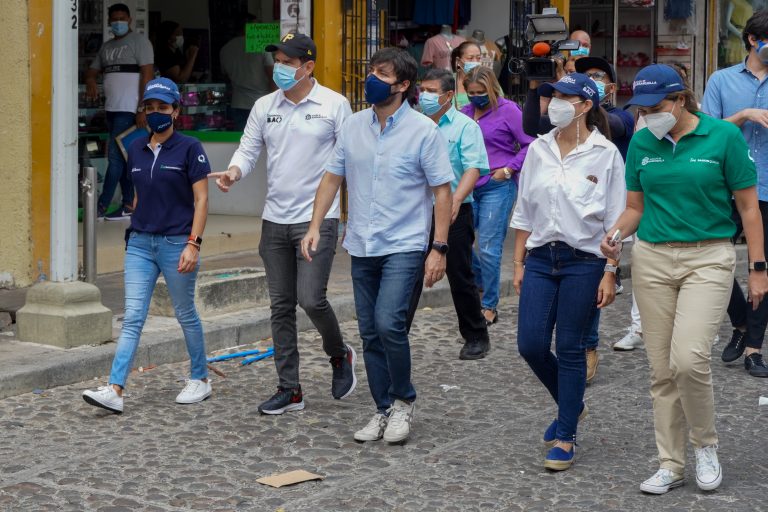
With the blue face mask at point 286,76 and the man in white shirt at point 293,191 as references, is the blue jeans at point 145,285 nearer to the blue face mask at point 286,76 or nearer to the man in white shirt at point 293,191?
the man in white shirt at point 293,191

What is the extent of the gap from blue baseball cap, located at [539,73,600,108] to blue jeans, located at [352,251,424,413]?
1004 mm

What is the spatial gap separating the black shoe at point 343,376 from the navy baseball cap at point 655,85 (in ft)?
8.06

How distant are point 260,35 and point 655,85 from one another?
26.6 feet

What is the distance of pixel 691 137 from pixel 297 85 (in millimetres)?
2277

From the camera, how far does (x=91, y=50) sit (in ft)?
43.1

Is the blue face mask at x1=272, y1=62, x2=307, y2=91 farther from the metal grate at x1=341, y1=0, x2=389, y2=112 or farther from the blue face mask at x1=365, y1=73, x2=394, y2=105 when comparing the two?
the metal grate at x1=341, y1=0, x2=389, y2=112

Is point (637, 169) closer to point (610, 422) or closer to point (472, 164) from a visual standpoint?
point (610, 422)

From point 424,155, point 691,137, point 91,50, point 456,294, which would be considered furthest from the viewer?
point 91,50

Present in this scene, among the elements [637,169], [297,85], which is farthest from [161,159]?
[637,169]

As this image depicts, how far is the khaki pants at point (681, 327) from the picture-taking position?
5.71 m

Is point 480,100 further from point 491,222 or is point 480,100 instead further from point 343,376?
point 343,376

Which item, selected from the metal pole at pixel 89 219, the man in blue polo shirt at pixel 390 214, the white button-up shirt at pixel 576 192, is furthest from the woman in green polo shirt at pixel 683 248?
the metal pole at pixel 89 219

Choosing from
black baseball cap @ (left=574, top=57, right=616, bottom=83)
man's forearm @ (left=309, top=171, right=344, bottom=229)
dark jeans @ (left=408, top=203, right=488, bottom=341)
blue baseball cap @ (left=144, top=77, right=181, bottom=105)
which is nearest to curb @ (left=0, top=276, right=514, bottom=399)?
dark jeans @ (left=408, top=203, right=488, bottom=341)

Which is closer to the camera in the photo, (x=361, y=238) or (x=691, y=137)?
(x=691, y=137)
